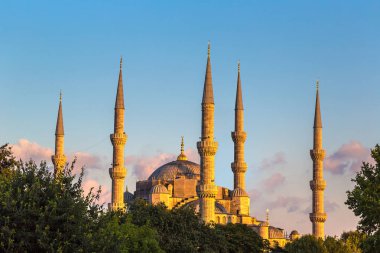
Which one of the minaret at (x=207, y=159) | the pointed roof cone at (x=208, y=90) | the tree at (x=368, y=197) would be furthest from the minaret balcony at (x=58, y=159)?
the tree at (x=368, y=197)

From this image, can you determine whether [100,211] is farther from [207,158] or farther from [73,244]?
[207,158]

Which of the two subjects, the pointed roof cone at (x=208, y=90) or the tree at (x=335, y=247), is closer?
the tree at (x=335, y=247)

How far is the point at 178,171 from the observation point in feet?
324

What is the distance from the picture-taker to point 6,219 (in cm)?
2500

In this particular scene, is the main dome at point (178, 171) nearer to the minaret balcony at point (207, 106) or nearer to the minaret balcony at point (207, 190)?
the minaret balcony at point (207, 106)

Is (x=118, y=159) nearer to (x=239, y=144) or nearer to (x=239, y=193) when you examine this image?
(x=239, y=144)

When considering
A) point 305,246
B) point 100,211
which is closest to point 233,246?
point 305,246

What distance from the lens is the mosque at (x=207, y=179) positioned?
73.9 meters

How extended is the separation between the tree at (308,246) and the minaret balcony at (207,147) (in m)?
9.94

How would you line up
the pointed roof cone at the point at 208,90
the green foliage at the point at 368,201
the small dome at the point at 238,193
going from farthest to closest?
the small dome at the point at 238,193 → the pointed roof cone at the point at 208,90 → the green foliage at the point at 368,201

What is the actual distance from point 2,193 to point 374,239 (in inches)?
694

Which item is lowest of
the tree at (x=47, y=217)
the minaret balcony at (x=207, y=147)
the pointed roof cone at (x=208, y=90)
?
the tree at (x=47, y=217)

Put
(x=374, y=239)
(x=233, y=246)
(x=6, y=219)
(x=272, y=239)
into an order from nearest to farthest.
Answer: (x=6, y=219) → (x=374, y=239) → (x=233, y=246) → (x=272, y=239)

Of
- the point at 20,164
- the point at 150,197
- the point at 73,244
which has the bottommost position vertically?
the point at 73,244
